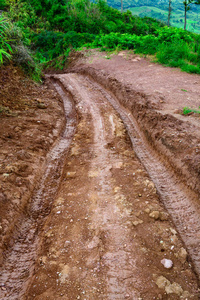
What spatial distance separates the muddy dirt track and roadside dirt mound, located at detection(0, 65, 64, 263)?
208 millimetres

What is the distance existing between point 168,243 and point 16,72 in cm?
Answer: 872

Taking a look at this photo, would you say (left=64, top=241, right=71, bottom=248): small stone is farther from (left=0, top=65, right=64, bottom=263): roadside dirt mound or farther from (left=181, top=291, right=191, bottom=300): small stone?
(left=181, top=291, right=191, bottom=300): small stone

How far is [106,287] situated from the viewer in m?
2.53

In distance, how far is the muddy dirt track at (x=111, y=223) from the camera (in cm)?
261

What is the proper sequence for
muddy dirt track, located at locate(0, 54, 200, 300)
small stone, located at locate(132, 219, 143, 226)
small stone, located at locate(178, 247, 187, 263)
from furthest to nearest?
small stone, located at locate(132, 219, 143, 226)
small stone, located at locate(178, 247, 187, 263)
muddy dirt track, located at locate(0, 54, 200, 300)

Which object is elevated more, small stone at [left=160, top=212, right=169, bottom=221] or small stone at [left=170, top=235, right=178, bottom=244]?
small stone at [left=160, top=212, right=169, bottom=221]

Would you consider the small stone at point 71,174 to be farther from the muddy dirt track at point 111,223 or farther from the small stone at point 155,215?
the small stone at point 155,215

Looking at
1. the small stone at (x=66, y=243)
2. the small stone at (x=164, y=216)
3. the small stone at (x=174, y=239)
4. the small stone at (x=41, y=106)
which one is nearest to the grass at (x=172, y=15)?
the small stone at (x=41, y=106)

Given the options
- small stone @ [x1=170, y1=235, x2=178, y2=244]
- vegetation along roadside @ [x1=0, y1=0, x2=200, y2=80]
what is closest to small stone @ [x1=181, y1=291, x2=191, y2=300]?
small stone @ [x1=170, y1=235, x2=178, y2=244]

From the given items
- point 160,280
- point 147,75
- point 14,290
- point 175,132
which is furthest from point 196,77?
point 14,290

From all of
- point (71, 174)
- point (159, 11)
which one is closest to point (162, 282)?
point (71, 174)

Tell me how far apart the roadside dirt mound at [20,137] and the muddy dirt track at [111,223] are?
21cm

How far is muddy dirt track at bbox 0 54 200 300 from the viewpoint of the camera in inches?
103

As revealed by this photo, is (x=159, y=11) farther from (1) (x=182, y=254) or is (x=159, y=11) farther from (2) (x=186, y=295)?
(2) (x=186, y=295)
